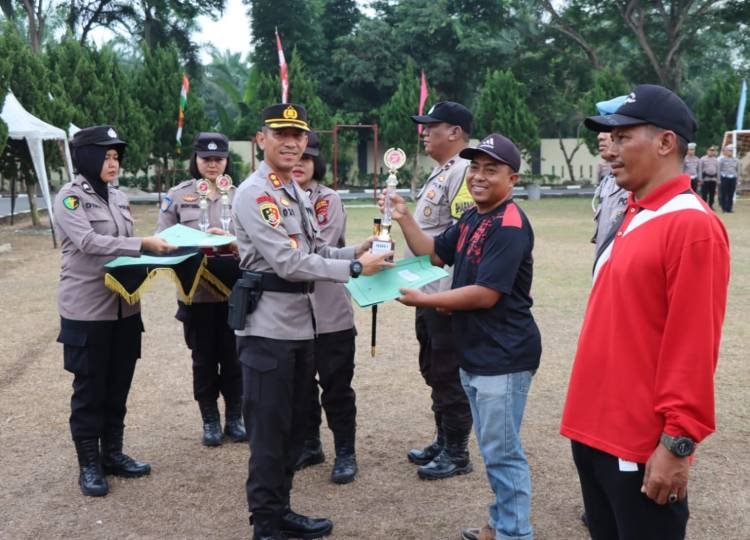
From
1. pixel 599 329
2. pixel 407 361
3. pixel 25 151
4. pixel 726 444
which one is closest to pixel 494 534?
pixel 599 329

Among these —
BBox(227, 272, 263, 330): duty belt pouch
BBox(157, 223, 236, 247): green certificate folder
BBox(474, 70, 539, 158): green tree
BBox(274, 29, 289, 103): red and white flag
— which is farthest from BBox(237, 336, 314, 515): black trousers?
BBox(474, 70, 539, 158): green tree

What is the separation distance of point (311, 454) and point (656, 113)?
3.18 m

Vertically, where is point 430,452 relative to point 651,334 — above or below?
below

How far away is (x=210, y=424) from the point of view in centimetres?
504

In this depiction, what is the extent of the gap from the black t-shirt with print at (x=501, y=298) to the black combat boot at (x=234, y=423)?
86.2 inches

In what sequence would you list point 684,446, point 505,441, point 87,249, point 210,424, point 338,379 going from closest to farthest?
point 684,446 → point 505,441 → point 87,249 → point 338,379 → point 210,424

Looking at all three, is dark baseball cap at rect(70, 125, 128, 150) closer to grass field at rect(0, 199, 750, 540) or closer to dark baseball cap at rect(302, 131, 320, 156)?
dark baseball cap at rect(302, 131, 320, 156)

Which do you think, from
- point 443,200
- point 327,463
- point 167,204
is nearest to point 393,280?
point 443,200

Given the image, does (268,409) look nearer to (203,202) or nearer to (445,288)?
(445,288)

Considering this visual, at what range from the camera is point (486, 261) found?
10.5 feet

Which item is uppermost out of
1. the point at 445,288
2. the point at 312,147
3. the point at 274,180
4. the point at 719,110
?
the point at 719,110

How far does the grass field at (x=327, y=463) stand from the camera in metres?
3.93

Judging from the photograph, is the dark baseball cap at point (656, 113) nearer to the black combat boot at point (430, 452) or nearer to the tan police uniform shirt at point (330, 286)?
the tan police uniform shirt at point (330, 286)

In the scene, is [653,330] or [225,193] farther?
[225,193]
